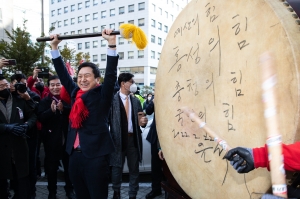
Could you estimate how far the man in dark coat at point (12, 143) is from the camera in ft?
9.29

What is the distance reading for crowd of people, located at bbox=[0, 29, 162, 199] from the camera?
81.4 inches

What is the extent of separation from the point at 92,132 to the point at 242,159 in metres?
1.36

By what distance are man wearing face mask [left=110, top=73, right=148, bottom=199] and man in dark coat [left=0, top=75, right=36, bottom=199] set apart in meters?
1.04

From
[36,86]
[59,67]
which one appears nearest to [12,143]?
[59,67]

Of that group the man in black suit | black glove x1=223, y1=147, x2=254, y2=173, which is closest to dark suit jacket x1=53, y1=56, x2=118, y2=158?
the man in black suit

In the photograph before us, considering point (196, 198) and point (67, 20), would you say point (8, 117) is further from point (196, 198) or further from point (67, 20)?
point (67, 20)

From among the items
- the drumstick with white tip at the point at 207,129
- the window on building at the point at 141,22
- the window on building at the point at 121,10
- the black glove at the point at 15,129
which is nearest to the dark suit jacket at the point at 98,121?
the drumstick with white tip at the point at 207,129

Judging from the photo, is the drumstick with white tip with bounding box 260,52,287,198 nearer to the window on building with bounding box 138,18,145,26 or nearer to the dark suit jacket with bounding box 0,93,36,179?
the dark suit jacket with bounding box 0,93,36,179

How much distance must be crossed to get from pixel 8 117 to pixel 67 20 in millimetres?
49148

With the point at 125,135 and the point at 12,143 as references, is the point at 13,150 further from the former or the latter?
the point at 125,135

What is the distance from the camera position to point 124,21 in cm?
4088

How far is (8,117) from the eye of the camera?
296 cm

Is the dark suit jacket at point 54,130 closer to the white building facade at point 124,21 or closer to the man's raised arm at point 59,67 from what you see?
the man's raised arm at point 59,67

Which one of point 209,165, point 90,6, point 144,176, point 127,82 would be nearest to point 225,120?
point 209,165
